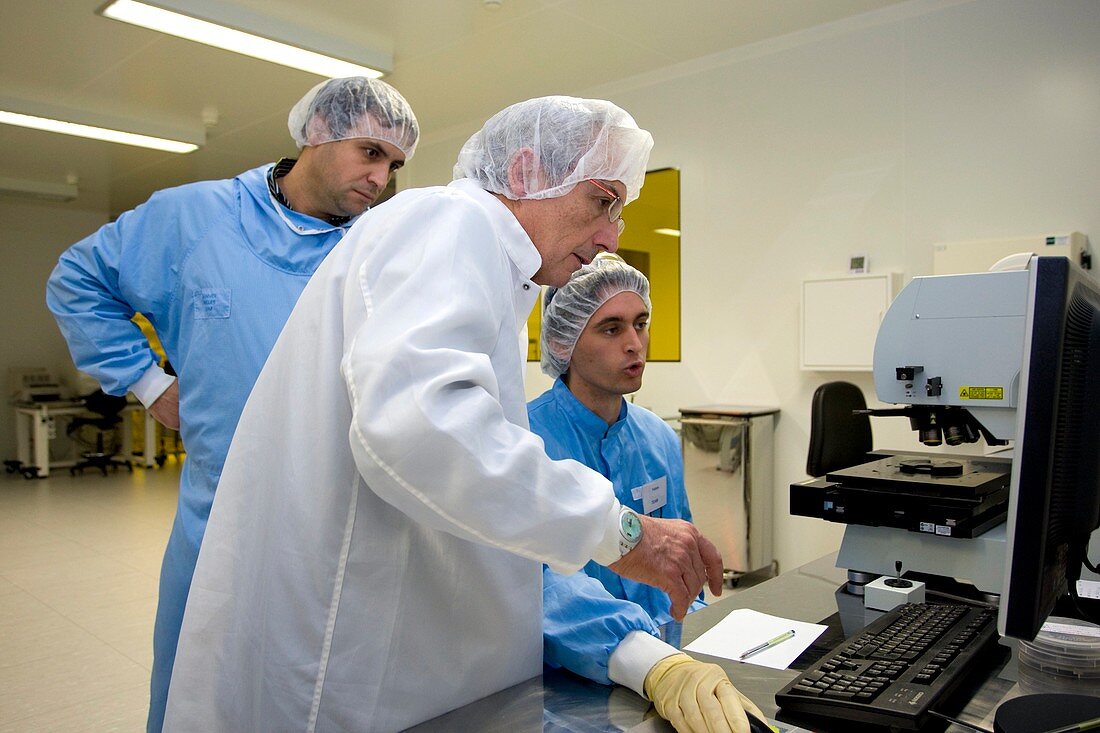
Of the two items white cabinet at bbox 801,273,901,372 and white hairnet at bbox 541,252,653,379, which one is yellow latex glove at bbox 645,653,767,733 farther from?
white cabinet at bbox 801,273,901,372

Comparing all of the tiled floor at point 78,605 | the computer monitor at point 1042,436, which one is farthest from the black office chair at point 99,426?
the computer monitor at point 1042,436

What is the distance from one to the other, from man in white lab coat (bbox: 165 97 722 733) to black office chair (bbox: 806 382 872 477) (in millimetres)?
2619

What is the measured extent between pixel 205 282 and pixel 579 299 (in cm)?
87

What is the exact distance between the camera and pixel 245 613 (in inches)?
41.2

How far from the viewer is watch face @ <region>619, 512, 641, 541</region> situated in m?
0.94

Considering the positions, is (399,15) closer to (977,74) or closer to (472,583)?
(977,74)

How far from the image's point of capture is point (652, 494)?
6.06 ft

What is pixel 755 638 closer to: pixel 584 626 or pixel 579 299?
pixel 584 626

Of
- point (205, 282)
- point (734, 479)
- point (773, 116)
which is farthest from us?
point (773, 116)

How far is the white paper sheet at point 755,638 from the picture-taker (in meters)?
1.20

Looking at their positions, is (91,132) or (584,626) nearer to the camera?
(584,626)

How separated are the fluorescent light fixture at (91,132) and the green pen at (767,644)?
598cm

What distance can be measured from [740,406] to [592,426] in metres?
2.74

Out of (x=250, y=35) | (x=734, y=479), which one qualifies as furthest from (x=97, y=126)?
(x=734, y=479)
